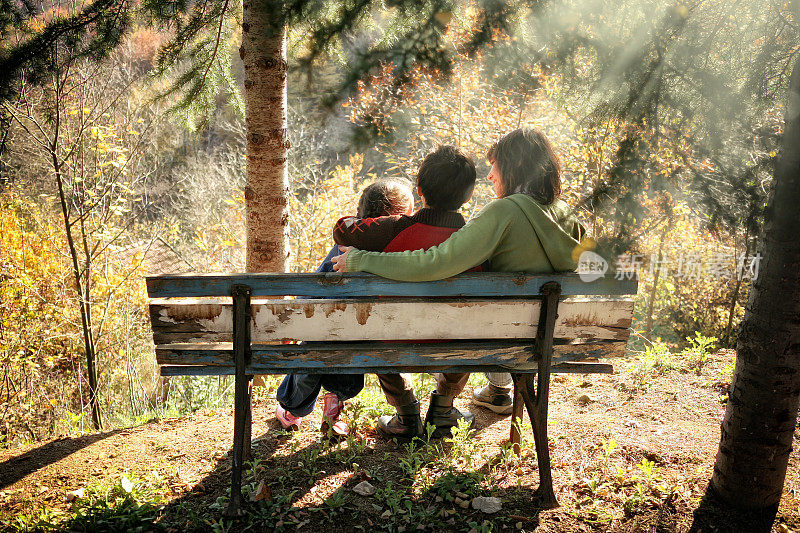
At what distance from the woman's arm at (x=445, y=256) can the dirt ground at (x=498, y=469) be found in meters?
1.05

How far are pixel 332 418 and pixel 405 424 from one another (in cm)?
42

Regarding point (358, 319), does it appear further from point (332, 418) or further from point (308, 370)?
point (332, 418)

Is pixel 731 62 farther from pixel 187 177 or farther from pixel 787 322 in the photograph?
pixel 187 177

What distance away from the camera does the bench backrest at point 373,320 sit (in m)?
2.21

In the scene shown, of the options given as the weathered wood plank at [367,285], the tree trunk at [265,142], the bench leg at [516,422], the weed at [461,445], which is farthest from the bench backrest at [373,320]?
the tree trunk at [265,142]

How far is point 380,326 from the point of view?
7.51ft

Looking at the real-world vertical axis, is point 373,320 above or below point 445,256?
below

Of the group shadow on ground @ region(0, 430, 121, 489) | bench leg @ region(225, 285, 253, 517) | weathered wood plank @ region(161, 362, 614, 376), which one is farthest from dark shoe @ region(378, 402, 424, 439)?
shadow on ground @ region(0, 430, 121, 489)

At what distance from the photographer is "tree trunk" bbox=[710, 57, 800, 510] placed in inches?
81.1

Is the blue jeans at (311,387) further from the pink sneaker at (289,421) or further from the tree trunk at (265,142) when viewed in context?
the tree trunk at (265,142)

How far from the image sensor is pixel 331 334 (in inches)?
89.7

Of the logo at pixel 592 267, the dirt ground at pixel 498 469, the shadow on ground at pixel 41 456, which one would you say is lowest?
the shadow on ground at pixel 41 456

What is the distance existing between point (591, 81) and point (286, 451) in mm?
2410
